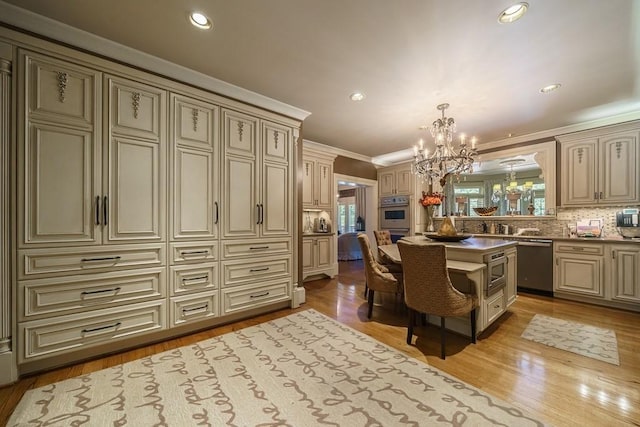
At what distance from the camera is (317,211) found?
17.0 ft

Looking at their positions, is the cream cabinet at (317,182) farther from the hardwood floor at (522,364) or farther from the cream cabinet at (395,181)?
the hardwood floor at (522,364)

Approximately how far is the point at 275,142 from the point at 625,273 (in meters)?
5.07

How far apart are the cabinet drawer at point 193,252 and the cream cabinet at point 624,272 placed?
209 inches

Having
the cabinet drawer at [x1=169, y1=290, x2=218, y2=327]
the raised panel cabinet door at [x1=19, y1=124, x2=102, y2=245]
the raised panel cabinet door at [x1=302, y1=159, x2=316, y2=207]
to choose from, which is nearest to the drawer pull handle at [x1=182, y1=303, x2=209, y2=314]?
the cabinet drawer at [x1=169, y1=290, x2=218, y2=327]

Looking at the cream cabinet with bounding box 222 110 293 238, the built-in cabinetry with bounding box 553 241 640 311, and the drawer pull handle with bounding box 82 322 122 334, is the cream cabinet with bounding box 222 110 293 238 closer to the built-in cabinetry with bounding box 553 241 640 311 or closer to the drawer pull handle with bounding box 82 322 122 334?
the drawer pull handle with bounding box 82 322 122 334

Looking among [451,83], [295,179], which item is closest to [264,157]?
[295,179]

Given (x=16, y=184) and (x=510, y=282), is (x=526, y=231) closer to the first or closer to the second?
(x=510, y=282)

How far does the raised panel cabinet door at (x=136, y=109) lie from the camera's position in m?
2.17

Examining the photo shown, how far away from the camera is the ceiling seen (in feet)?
5.73

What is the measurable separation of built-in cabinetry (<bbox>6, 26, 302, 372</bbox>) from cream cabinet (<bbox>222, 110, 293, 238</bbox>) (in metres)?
0.01

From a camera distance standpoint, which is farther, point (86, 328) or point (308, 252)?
point (308, 252)

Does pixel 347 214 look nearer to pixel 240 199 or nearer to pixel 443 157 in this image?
pixel 443 157

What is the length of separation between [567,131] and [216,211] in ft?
18.3

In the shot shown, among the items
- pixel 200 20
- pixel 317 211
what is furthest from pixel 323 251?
pixel 200 20
